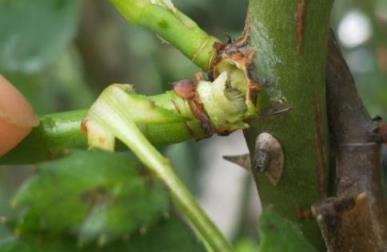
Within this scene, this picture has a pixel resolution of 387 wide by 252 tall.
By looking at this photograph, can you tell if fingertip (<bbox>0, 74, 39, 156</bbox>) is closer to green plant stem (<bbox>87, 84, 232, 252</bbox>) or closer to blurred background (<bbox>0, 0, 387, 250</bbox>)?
→ green plant stem (<bbox>87, 84, 232, 252</bbox>)

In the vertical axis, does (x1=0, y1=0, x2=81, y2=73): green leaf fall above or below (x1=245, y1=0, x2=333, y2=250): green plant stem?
above

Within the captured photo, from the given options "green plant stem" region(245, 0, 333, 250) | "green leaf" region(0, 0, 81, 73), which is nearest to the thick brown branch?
"green plant stem" region(245, 0, 333, 250)

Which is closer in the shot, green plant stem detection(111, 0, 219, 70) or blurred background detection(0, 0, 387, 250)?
green plant stem detection(111, 0, 219, 70)

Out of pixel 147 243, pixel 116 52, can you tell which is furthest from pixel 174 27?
pixel 116 52

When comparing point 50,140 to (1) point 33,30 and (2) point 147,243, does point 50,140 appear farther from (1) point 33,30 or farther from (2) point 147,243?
(1) point 33,30

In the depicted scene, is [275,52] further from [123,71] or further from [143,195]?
[123,71]
